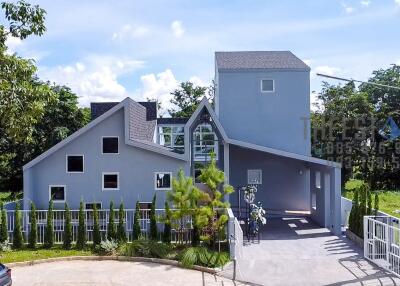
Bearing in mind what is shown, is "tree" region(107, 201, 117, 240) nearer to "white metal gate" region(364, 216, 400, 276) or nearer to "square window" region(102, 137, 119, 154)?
"square window" region(102, 137, 119, 154)

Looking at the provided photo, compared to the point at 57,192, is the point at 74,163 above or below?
above

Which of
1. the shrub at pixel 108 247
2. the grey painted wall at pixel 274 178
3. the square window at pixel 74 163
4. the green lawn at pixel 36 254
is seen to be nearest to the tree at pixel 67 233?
the green lawn at pixel 36 254

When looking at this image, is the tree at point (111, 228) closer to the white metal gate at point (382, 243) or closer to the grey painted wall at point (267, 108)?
the white metal gate at point (382, 243)

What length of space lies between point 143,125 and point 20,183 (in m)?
16.0

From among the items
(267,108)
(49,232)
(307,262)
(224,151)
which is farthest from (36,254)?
(267,108)

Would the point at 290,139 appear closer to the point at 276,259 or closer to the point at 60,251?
the point at 276,259

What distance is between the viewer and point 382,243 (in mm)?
14977

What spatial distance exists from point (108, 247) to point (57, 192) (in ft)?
16.9

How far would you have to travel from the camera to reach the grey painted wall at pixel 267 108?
2645 cm

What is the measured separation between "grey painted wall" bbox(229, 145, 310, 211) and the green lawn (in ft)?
38.8

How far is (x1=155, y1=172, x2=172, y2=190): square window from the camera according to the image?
821 inches

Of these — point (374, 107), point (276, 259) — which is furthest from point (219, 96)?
point (374, 107)

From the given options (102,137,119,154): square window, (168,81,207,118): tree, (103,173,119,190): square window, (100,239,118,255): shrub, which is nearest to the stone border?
(100,239,118,255): shrub

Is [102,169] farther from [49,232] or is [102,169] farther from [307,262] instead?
[307,262]
